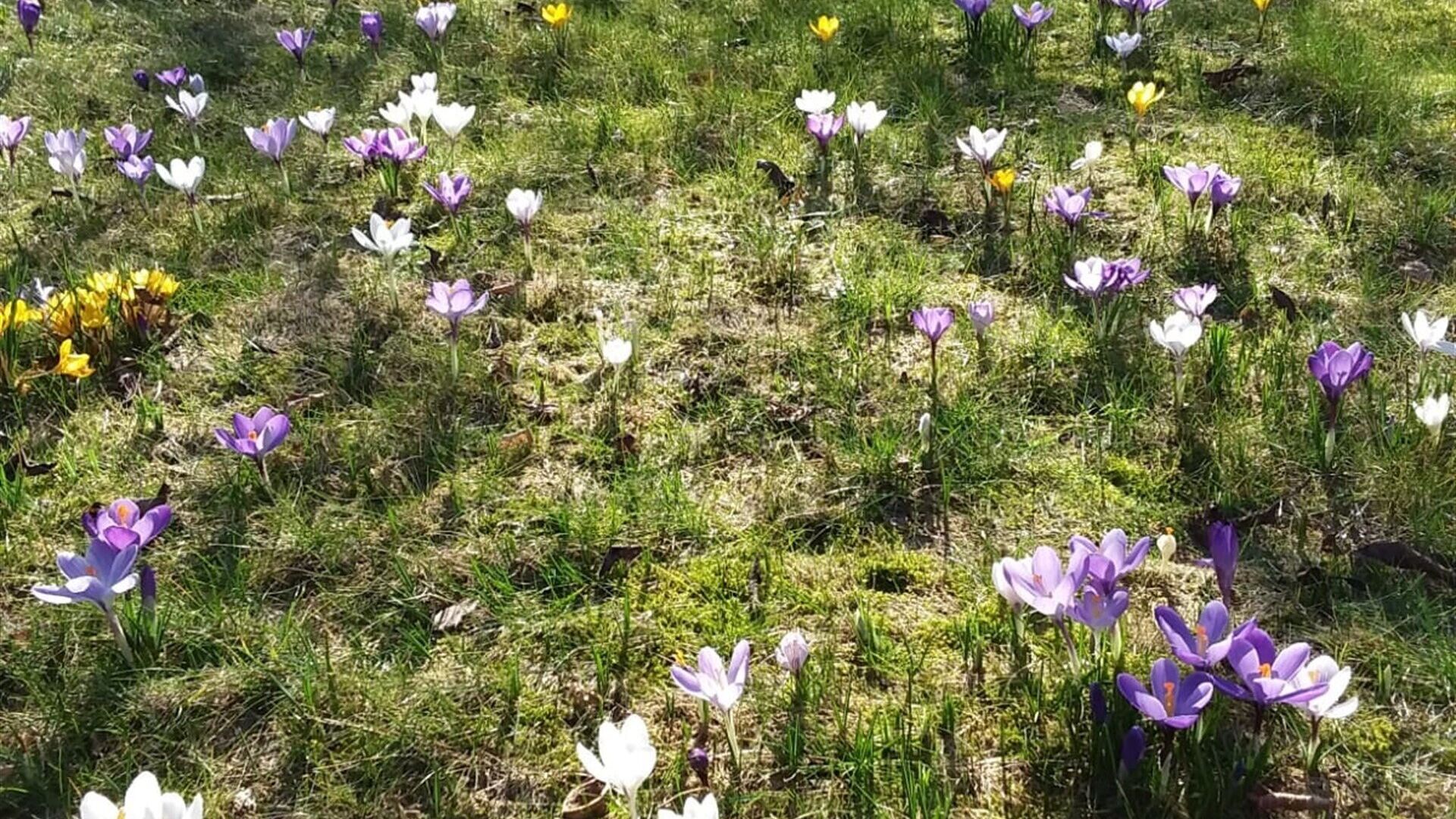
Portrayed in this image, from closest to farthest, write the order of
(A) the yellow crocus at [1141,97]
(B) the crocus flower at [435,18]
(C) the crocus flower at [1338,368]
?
(C) the crocus flower at [1338,368] < (A) the yellow crocus at [1141,97] < (B) the crocus flower at [435,18]

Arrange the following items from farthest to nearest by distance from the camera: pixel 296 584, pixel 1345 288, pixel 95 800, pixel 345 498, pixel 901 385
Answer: pixel 1345 288, pixel 901 385, pixel 345 498, pixel 296 584, pixel 95 800

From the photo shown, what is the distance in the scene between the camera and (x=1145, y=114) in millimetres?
3932

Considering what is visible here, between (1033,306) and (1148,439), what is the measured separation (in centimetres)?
60

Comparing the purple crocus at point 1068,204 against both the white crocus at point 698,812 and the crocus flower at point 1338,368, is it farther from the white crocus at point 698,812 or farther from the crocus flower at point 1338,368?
the white crocus at point 698,812

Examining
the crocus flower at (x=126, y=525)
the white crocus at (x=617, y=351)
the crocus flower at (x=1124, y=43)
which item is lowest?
the white crocus at (x=617, y=351)

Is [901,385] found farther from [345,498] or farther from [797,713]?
[345,498]

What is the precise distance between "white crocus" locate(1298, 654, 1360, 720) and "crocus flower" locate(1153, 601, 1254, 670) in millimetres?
121

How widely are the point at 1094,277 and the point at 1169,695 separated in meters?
1.35

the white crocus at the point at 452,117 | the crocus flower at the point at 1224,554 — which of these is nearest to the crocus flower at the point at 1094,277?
the crocus flower at the point at 1224,554

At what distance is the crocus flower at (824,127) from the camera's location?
360 cm

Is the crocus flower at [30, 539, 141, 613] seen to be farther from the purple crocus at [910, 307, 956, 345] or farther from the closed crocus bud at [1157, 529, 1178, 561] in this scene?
the closed crocus bud at [1157, 529, 1178, 561]

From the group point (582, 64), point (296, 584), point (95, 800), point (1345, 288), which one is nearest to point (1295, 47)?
point (1345, 288)

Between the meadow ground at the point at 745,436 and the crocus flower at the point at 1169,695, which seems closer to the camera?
the crocus flower at the point at 1169,695

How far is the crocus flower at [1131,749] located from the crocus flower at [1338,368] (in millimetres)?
1012
